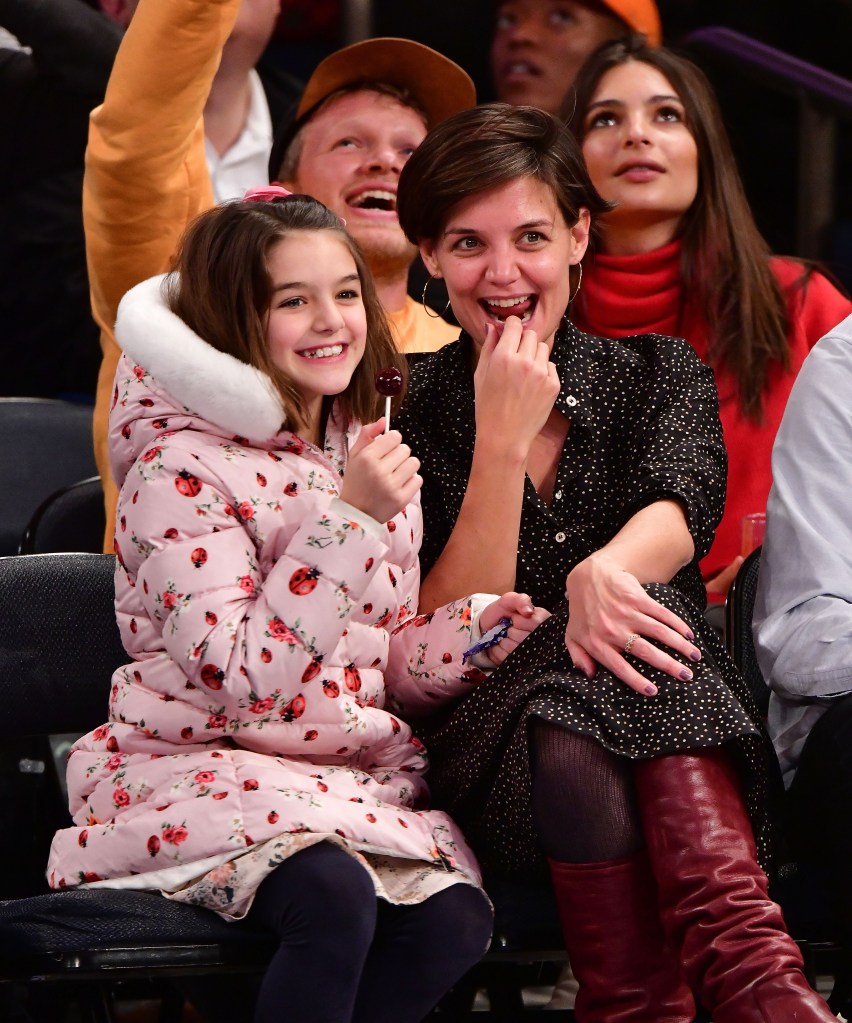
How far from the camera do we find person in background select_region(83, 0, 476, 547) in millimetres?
2383

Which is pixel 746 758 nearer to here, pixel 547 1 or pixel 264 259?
pixel 264 259

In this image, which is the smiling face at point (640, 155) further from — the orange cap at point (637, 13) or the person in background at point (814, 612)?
the person in background at point (814, 612)

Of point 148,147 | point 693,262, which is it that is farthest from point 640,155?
point 148,147

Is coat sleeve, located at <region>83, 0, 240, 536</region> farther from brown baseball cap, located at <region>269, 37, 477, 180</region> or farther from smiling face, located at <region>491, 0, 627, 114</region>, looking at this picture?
A: smiling face, located at <region>491, 0, 627, 114</region>

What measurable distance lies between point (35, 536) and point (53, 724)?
63 centimetres

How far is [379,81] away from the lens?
2861 mm

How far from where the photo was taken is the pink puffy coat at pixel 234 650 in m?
1.63

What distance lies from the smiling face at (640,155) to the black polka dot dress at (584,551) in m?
0.69

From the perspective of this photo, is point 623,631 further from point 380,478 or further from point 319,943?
point 319,943

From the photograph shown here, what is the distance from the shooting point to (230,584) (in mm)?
1676

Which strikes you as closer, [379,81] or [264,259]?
[264,259]

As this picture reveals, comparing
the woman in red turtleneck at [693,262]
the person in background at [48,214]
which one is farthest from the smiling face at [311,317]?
the person in background at [48,214]

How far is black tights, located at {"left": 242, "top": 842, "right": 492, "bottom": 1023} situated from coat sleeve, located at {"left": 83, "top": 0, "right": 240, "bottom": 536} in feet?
3.49

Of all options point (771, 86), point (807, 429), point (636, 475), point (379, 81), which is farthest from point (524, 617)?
point (771, 86)
